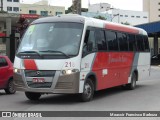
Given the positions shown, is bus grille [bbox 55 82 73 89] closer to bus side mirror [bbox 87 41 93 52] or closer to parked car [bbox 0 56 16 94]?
bus side mirror [bbox 87 41 93 52]

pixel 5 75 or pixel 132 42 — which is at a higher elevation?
pixel 132 42

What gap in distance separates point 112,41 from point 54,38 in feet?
11.6

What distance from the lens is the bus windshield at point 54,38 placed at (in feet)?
41.2

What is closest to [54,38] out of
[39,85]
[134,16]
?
[39,85]

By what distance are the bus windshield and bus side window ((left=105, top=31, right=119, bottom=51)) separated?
2.42 meters

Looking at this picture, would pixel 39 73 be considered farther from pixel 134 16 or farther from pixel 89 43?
pixel 134 16

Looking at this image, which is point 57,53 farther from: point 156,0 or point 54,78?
point 156,0

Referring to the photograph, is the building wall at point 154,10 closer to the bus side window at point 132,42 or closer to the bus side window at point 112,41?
the bus side window at point 132,42

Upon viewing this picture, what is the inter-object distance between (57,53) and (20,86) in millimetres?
1635

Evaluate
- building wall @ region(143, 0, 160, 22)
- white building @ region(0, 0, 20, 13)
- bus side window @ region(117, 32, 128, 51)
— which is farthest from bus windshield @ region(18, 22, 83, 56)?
building wall @ region(143, 0, 160, 22)

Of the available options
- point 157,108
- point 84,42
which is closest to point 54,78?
point 84,42

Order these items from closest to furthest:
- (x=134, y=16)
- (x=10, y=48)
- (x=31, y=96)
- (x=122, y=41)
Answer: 1. (x=31, y=96)
2. (x=122, y=41)
3. (x=10, y=48)
4. (x=134, y=16)

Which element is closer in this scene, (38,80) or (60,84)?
(60,84)

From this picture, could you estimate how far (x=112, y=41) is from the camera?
51.3 ft
